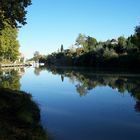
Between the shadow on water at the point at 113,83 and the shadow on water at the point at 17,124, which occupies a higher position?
the shadow on water at the point at 17,124

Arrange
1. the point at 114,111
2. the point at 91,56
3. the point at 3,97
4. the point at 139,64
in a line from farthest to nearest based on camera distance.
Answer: the point at 91,56
the point at 139,64
the point at 114,111
the point at 3,97

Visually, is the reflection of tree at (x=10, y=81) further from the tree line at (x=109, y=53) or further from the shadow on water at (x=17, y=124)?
the tree line at (x=109, y=53)

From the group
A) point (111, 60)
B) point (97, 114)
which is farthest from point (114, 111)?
point (111, 60)

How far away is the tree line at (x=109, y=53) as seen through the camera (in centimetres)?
9719

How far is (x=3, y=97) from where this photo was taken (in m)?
22.9

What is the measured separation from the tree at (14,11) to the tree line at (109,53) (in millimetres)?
57885

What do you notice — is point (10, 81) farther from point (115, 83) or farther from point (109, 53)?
point (109, 53)

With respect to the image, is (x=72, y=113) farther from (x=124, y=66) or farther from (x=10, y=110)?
(x=124, y=66)

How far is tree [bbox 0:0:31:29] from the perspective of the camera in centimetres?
3039

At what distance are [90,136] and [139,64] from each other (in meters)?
78.7

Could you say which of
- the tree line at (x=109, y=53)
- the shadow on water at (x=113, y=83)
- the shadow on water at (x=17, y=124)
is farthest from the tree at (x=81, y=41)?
the shadow on water at (x=17, y=124)

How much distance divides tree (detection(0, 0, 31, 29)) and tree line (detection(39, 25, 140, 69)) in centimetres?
5789

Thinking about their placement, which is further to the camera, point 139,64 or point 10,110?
point 139,64

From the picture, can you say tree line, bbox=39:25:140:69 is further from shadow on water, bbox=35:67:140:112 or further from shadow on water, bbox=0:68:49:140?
shadow on water, bbox=0:68:49:140
